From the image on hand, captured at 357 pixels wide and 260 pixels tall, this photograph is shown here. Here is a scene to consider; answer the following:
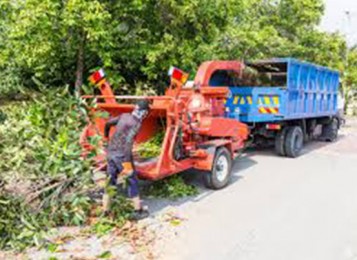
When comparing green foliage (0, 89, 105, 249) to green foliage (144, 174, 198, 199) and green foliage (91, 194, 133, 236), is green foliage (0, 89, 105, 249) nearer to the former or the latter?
green foliage (91, 194, 133, 236)

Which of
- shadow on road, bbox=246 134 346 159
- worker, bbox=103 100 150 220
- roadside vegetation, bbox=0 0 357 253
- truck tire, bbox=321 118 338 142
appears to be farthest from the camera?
truck tire, bbox=321 118 338 142

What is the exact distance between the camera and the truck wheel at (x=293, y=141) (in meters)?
10.9

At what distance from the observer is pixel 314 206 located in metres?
6.80

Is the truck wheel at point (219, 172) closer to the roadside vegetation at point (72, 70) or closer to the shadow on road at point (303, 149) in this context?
the roadside vegetation at point (72, 70)

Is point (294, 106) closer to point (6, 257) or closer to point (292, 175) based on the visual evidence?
point (292, 175)

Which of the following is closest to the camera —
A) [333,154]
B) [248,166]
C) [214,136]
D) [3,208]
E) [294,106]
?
[3,208]

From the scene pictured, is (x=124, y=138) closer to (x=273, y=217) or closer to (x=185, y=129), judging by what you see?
(x=185, y=129)

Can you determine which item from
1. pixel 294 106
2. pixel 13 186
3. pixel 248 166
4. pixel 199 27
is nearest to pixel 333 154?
pixel 294 106

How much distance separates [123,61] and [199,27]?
206 cm

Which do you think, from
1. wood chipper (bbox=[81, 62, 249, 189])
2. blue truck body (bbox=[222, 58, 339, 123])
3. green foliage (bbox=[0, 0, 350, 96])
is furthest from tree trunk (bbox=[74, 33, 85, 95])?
blue truck body (bbox=[222, 58, 339, 123])

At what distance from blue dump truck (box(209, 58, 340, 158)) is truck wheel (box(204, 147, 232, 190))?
198 centimetres

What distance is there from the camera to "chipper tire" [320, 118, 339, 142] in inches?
560

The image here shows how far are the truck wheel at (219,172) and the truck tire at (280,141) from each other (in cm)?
335

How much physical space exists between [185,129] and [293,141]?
15.5 ft
